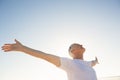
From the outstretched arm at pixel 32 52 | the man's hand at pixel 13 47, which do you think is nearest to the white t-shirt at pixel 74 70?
the outstretched arm at pixel 32 52

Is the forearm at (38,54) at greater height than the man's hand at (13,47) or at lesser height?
lesser

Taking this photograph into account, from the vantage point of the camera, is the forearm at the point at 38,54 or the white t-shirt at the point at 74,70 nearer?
the forearm at the point at 38,54

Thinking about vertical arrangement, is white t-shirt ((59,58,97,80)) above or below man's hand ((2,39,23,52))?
below

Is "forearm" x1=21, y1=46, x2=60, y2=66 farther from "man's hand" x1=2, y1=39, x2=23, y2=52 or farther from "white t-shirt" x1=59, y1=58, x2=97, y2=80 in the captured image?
"white t-shirt" x1=59, y1=58, x2=97, y2=80

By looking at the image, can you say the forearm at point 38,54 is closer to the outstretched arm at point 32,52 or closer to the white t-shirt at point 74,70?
the outstretched arm at point 32,52

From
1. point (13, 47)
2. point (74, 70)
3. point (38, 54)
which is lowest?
point (74, 70)

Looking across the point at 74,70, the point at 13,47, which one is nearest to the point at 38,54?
the point at 13,47

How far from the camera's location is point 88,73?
3.50m

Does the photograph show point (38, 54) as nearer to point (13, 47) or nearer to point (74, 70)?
point (13, 47)

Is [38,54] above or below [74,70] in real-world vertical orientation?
above

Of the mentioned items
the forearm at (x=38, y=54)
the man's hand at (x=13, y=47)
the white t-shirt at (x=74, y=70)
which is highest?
the man's hand at (x=13, y=47)

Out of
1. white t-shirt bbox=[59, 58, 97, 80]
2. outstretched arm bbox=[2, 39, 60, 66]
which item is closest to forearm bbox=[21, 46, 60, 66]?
outstretched arm bbox=[2, 39, 60, 66]

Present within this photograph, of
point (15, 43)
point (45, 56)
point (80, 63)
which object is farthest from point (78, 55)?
point (15, 43)

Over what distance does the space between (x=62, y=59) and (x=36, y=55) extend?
50 centimetres
